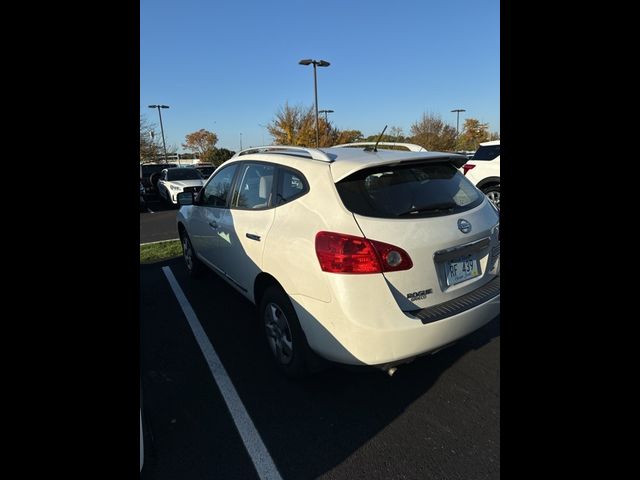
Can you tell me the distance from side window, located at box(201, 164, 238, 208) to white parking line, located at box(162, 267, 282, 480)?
128cm

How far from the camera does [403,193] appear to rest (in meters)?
2.40

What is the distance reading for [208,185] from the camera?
439cm

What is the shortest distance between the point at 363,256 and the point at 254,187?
1.53m

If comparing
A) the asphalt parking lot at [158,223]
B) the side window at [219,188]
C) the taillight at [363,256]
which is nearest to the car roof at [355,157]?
the taillight at [363,256]

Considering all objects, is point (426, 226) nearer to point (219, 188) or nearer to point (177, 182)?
point (219, 188)

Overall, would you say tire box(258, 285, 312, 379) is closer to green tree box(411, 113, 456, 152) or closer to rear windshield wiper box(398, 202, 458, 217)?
rear windshield wiper box(398, 202, 458, 217)

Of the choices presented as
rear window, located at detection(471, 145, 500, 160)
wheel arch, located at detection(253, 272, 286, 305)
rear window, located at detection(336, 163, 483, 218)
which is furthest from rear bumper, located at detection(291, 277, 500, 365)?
rear window, located at detection(471, 145, 500, 160)

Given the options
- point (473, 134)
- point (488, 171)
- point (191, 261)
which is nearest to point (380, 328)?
point (191, 261)

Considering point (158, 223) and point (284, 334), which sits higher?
point (158, 223)

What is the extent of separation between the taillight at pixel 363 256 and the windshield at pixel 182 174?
45.6ft
